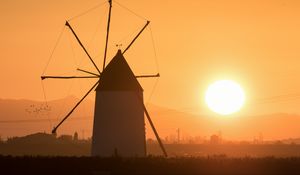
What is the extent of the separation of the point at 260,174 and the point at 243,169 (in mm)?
1180

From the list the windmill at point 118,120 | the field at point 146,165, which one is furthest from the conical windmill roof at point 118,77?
the field at point 146,165

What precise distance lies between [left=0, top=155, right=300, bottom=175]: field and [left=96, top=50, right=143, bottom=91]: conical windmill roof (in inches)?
473

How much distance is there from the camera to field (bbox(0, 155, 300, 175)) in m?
46.3

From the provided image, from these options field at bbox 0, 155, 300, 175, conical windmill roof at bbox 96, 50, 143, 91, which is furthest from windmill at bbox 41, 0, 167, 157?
field at bbox 0, 155, 300, 175

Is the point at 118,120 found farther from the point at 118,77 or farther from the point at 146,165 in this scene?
the point at 146,165

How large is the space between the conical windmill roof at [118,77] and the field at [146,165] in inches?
473

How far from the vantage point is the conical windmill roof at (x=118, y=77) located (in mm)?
60656

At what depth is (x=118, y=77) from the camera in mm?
61219

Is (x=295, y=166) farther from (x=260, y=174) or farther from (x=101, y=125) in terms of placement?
(x=101, y=125)

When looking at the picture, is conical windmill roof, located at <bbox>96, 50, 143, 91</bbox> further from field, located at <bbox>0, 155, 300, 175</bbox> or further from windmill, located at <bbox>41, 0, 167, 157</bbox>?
field, located at <bbox>0, 155, 300, 175</bbox>

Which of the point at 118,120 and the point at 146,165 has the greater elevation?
the point at 118,120

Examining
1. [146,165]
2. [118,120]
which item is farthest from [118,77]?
[146,165]

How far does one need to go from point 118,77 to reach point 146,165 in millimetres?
15376

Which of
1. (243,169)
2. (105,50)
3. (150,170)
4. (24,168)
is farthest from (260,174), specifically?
(105,50)
